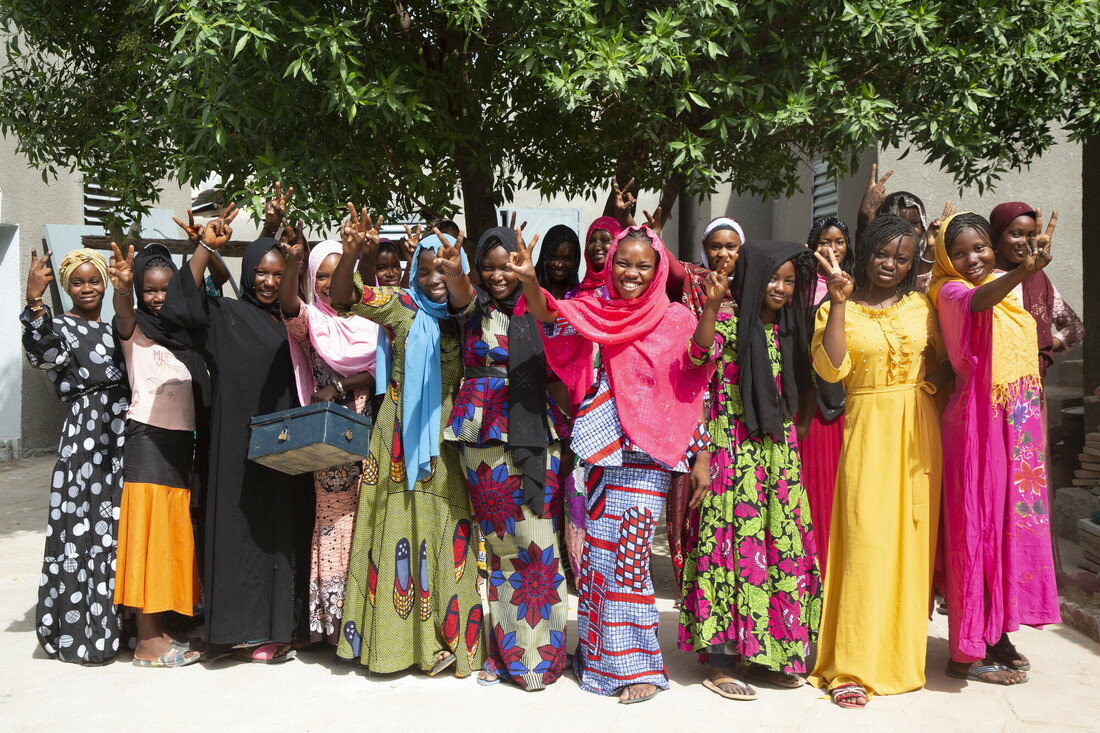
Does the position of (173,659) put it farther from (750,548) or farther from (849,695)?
(849,695)

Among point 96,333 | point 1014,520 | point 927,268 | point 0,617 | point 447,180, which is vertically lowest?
point 0,617

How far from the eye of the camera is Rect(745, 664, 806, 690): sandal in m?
3.85

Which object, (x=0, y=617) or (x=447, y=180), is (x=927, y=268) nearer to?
(x=447, y=180)

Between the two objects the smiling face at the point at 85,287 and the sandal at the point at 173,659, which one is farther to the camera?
the smiling face at the point at 85,287

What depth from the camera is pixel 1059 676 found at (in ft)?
13.2

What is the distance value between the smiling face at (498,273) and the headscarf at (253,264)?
1.00 metres

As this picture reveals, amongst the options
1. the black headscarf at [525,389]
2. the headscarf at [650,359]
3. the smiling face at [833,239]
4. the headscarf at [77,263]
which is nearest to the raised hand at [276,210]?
the black headscarf at [525,389]

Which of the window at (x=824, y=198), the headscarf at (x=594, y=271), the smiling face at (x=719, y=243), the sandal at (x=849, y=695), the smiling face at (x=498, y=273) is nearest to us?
the sandal at (x=849, y=695)

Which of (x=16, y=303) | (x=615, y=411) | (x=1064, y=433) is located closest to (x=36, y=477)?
(x=16, y=303)

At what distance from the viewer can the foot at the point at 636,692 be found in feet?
12.2

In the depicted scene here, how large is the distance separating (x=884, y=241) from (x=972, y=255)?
17.0 inches

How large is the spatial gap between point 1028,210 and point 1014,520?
4.95 ft

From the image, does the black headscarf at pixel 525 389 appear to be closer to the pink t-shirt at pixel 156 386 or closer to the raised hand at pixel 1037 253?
the pink t-shirt at pixel 156 386

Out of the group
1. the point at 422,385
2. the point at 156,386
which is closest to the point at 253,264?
the point at 156,386
